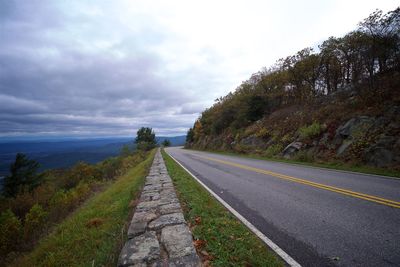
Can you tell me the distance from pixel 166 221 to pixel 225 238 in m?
1.24

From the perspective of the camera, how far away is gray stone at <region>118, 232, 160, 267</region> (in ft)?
9.50

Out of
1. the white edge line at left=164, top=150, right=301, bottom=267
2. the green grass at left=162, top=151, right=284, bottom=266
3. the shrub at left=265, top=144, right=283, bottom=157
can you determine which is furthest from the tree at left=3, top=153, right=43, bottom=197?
the white edge line at left=164, top=150, right=301, bottom=267

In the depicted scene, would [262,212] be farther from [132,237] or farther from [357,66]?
[357,66]

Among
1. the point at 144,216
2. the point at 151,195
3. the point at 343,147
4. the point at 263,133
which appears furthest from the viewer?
the point at 263,133

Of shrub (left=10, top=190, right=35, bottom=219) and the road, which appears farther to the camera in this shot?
shrub (left=10, top=190, right=35, bottom=219)

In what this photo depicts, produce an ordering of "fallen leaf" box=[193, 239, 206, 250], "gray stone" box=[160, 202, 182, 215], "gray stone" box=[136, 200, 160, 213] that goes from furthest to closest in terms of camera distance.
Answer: "gray stone" box=[136, 200, 160, 213], "gray stone" box=[160, 202, 182, 215], "fallen leaf" box=[193, 239, 206, 250]

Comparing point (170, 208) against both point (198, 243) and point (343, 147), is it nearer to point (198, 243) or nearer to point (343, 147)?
point (198, 243)

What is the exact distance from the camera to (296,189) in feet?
23.0

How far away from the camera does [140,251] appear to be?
3127mm

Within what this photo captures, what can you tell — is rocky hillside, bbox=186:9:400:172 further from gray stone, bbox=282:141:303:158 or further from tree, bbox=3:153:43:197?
tree, bbox=3:153:43:197

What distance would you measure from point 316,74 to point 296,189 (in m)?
25.7

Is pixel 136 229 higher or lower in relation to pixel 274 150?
lower

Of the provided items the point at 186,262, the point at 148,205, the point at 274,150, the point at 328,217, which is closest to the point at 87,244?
the point at 148,205

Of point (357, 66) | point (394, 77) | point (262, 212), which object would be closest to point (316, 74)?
point (357, 66)
